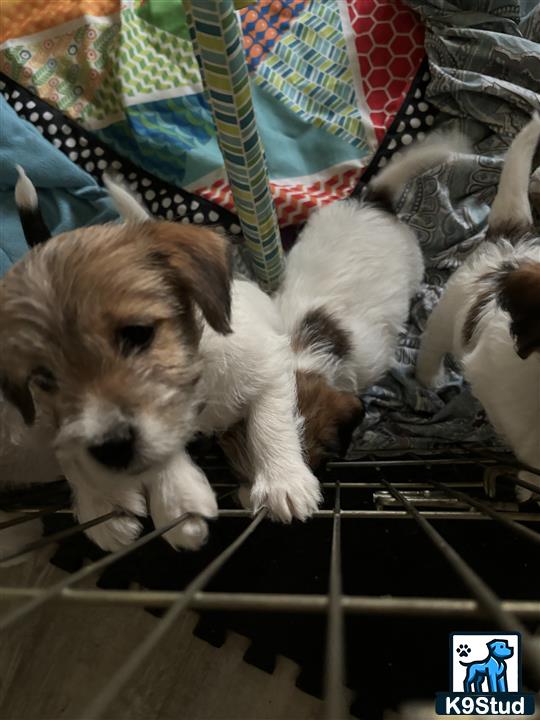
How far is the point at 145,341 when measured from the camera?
111 centimetres

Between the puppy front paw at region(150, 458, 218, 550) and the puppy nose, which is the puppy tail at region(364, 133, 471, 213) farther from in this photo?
the puppy nose

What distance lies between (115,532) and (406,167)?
1.52 metres

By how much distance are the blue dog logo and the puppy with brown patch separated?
434 millimetres

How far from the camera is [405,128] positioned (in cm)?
236

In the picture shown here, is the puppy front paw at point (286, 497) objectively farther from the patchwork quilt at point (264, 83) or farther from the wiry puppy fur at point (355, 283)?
the patchwork quilt at point (264, 83)

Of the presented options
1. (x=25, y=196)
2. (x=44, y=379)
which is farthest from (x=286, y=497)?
(x=25, y=196)

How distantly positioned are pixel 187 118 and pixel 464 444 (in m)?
1.64

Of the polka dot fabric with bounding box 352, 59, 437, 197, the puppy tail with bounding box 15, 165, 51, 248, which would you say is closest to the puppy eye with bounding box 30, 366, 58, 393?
the puppy tail with bounding box 15, 165, 51, 248

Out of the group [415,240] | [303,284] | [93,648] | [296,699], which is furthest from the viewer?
[415,240]

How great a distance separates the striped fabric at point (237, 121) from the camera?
128 centimetres

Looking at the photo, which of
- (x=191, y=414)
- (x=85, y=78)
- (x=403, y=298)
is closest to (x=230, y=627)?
(x=191, y=414)

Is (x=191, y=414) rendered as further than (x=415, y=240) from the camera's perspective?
No

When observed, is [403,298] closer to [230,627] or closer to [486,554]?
[486,554]

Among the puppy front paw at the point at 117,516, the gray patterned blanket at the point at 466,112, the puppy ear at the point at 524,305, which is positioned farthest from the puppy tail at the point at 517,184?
the puppy front paw at the point at 117,516
